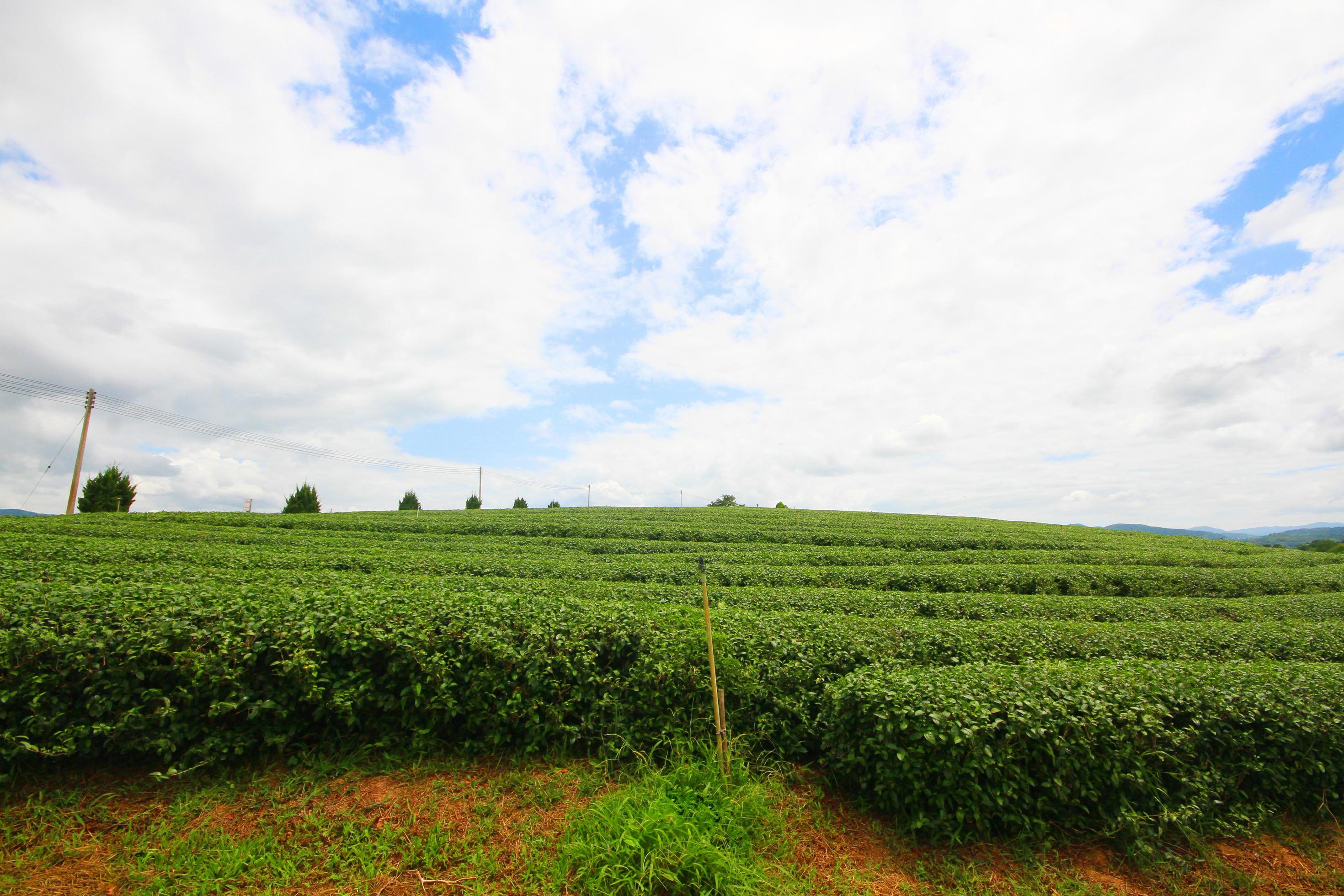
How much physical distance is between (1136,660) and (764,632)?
429cm

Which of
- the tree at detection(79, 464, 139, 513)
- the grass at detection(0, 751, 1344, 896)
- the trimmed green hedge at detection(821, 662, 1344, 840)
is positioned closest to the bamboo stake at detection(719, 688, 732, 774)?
the grass at detection(0, 751, 1344, 896)

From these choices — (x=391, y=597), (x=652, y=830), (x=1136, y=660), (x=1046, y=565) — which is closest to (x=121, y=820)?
(x=391, y=597)

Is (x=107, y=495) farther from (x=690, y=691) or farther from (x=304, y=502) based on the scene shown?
(x=690, y=691)

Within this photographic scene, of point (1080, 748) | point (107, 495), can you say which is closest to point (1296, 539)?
point (1080, 748)

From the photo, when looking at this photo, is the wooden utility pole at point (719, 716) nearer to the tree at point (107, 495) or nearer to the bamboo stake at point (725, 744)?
the bamboo stake at point (725, 744)

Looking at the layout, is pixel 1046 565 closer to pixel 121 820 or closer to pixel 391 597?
pixel 391 597

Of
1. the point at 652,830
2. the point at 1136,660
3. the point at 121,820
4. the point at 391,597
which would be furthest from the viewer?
the point at 1136,660

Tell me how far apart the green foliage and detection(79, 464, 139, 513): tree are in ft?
127

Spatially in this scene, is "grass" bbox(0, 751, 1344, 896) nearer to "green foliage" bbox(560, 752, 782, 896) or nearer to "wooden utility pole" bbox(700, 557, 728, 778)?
"green foliage" bbox(560, 752, 782, 896)

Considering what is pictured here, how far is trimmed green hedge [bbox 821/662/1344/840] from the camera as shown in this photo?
165 inches

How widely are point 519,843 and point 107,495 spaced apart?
40.0 m

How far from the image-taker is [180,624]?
4523 mm

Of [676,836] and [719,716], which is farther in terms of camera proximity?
[719,716]

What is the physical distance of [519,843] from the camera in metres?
4.00
